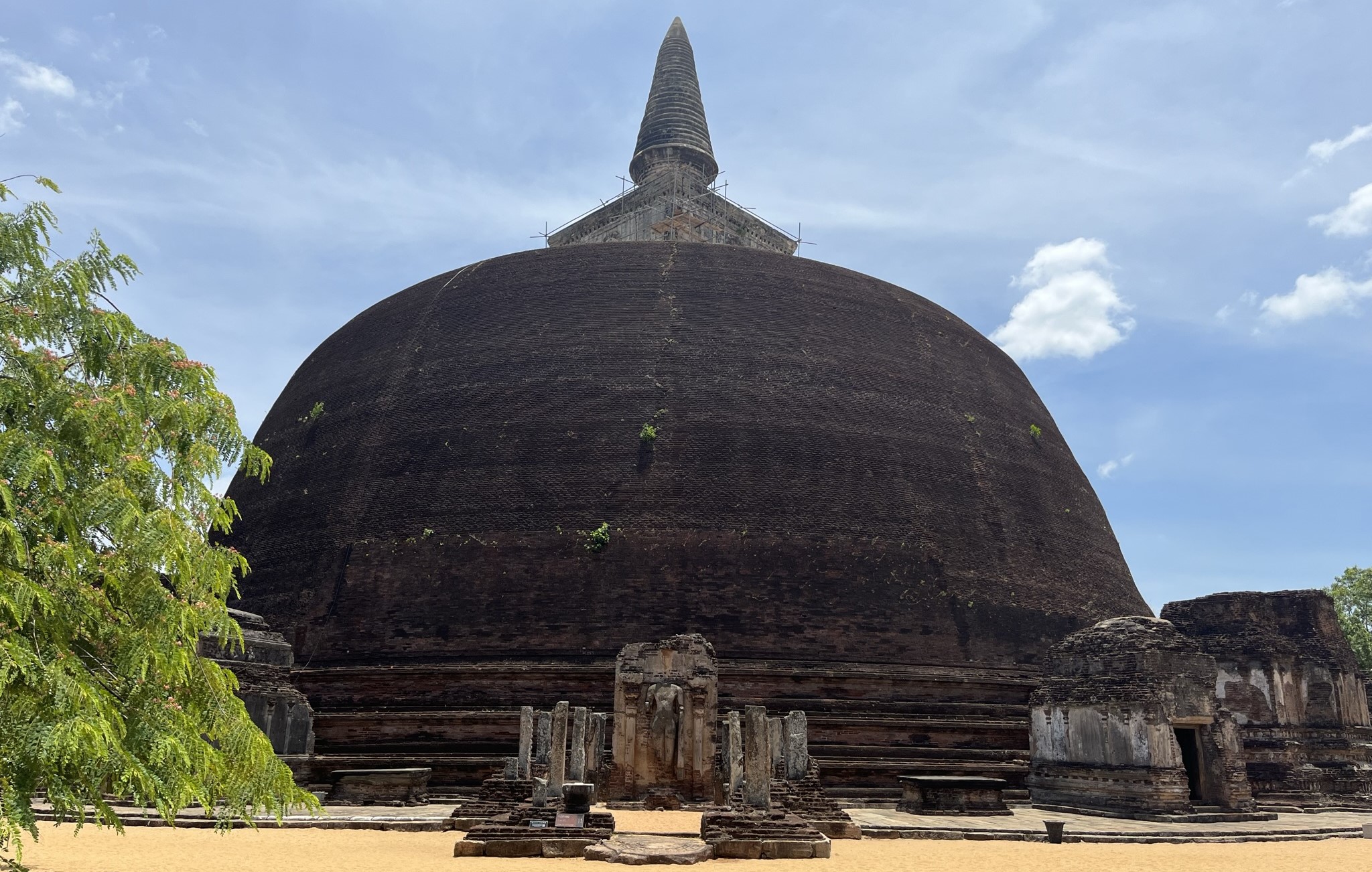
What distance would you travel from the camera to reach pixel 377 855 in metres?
8.92

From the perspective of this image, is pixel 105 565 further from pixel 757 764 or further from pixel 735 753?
pixel 735 753

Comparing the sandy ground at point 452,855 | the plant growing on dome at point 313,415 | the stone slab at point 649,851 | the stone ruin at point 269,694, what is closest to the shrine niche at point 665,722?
the sandy ground at point 452,855

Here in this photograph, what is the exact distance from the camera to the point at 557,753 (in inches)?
446

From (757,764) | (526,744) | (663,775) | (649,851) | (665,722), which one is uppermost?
(665,722)

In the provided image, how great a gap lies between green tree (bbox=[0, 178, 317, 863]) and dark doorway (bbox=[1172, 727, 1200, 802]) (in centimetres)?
1276

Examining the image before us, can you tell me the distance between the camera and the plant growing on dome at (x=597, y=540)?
1627 cm

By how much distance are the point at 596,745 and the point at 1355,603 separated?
2609cm

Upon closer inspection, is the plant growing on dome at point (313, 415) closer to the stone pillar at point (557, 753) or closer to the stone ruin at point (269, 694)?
the stone ruin at point (269, 694)

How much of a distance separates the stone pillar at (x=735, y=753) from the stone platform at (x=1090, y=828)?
1436 millimetres

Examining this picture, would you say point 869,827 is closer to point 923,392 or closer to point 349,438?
point 923,392

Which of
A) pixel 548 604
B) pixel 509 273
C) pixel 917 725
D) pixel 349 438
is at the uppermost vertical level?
pixel 509 273

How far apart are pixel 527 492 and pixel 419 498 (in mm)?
1839

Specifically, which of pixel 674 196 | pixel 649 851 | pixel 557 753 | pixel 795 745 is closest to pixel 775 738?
pixel 795 745

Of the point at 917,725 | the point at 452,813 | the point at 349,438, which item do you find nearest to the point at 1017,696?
the point at 917,725
